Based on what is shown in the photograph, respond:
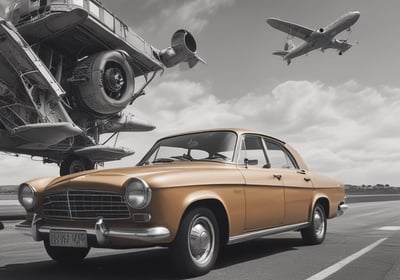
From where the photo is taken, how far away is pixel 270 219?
580 centimetres

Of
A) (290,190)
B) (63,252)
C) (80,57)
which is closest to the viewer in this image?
(63,252)

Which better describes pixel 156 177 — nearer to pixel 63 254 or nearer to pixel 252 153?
pixel 63 254

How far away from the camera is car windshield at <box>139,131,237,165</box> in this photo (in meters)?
5.66

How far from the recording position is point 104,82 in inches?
1036

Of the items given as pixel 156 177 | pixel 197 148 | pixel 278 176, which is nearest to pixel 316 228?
pixel 278 176

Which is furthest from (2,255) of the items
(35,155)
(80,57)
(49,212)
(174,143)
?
(80,57)

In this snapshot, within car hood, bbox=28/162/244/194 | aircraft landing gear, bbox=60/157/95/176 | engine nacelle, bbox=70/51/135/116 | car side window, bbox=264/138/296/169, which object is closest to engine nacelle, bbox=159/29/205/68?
engine nacelle, bbox=70/51/135/116

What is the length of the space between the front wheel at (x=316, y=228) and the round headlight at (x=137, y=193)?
3.63 metres

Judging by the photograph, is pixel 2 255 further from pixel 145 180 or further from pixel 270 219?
pixel 270 219

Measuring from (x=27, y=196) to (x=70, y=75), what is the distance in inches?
972

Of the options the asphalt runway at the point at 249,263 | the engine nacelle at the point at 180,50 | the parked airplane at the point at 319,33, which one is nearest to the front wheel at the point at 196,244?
the asphalt runway at the point at 249,263

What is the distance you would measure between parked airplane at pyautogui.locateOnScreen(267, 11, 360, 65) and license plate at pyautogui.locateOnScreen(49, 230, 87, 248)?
42215mm

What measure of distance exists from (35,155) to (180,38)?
12.2 metres

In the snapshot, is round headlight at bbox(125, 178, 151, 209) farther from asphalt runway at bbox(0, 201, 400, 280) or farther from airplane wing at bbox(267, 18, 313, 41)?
airplane wing at bbox(267, 18, 313, 41)
